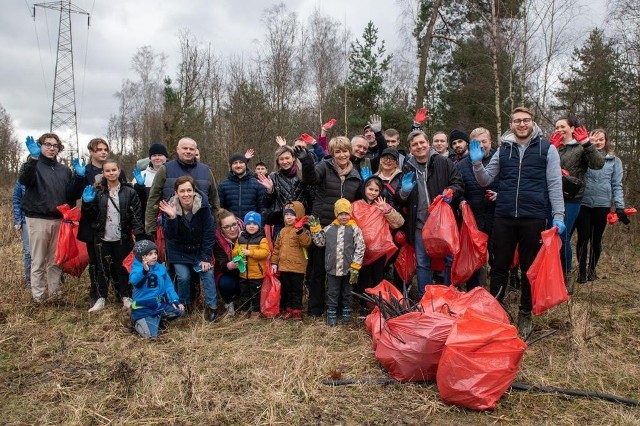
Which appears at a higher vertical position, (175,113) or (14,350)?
→ (175,113)

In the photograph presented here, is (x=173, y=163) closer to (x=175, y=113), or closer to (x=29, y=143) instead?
(x=29, y=143)

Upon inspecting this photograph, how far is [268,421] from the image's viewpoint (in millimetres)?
2572

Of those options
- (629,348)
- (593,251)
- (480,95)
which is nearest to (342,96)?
(480,95)

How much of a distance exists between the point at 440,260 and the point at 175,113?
13.7m

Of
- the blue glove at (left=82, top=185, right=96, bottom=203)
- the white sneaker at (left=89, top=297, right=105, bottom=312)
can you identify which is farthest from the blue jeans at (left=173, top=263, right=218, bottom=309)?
the blue glove at (left=82, top=185, right=96, bottom=203)

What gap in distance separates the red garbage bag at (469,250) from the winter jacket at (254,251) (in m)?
1.85

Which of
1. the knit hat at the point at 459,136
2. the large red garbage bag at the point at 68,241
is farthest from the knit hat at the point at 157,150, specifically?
the knit hat at the point at 459,136

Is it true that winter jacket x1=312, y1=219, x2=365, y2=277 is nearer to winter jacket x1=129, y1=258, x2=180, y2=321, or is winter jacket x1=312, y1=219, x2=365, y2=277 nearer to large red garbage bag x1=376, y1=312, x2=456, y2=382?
large red garbage bag x1=376, y1=312, x2=456, y2=382

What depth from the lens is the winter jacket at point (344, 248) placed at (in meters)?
4.16

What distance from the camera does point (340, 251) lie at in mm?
4168

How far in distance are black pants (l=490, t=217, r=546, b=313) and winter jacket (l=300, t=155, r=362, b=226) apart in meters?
1.35

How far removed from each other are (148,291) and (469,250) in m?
2.94

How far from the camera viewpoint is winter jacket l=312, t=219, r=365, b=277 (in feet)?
13.6

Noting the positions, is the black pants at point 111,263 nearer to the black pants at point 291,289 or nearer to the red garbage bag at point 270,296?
the red garbage bag at point 270,296
